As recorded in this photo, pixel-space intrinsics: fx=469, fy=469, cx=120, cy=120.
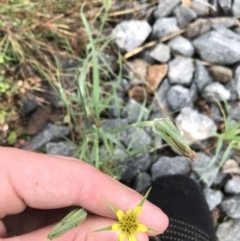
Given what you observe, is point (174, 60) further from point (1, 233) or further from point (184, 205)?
point (1, 233)

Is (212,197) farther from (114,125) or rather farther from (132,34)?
(132,34)

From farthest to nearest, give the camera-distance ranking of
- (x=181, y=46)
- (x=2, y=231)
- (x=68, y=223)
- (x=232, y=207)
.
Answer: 1. (x=181, y=46)
2. (x=232, y=207)
3. (x=2, y=231)
4. (x=68, y=223)

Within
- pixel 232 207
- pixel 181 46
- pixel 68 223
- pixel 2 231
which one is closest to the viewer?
pixel 68 223

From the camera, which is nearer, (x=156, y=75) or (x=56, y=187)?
(x=56, y=187)

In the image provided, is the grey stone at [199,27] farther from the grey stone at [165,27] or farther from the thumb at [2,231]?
the thumb at [2,231]

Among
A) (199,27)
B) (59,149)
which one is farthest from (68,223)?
(199,27)

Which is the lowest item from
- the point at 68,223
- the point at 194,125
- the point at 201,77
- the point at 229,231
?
the point at 229,231

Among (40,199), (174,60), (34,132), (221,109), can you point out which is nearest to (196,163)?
(221,109)

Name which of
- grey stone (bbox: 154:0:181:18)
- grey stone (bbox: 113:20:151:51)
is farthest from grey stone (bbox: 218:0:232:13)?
grey stone (bbox: 113:20:151:51)
